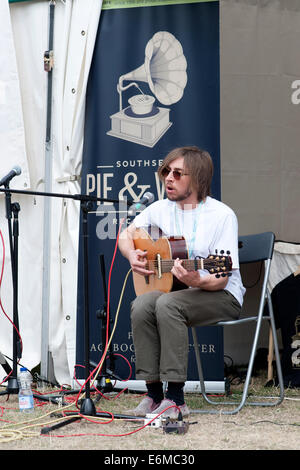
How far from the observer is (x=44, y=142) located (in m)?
4.21

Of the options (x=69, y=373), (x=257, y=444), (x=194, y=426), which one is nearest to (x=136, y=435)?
(x=194, y=426)

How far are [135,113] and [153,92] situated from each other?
165 mm

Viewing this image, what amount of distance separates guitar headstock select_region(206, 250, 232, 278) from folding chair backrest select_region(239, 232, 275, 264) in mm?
448

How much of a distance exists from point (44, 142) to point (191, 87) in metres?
0.99

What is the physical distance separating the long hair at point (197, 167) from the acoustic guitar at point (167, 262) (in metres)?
0.34

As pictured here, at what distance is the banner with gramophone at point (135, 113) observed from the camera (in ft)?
13.0

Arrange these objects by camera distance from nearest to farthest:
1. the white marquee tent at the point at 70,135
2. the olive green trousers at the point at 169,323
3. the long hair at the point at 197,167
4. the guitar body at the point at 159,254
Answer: the olive green trousers at the point at 169,323, the guitar body at the point at 159,254, the long hair at the point at 197,167, the white marquee tent at the point at 70,135

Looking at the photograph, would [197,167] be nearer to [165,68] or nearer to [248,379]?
[165,68]

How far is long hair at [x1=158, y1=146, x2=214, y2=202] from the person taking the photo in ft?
10.8

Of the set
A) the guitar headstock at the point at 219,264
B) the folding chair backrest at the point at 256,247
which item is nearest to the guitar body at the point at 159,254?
the guitar headstock at the point at 219,264

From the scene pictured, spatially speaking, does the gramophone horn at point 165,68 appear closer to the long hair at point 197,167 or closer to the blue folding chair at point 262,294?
the long hair at point 197,167

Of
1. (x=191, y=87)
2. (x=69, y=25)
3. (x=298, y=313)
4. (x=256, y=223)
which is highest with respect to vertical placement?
(x=69, y=25)

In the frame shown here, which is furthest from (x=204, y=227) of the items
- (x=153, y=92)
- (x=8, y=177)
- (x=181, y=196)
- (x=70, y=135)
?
(x=70, y=135)
